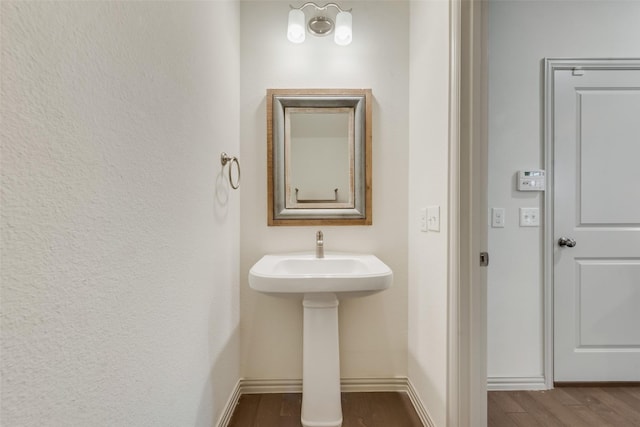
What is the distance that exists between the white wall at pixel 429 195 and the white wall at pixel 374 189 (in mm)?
79

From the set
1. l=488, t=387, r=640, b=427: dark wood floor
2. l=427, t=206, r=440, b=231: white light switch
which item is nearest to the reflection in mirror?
l=427, t=206, r=440, b=231: white light switch

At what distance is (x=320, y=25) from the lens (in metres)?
1.71

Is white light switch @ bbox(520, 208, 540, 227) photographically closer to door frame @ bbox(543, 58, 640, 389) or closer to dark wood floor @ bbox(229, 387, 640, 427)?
door frame @ bbox(543, 58, 640, 389)

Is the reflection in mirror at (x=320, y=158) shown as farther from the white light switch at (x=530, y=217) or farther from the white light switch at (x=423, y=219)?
the white light switch at (x=530, y=217)

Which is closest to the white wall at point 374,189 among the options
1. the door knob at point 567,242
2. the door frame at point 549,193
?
the door frame at point 549,193

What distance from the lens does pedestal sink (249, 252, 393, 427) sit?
3.97 feet

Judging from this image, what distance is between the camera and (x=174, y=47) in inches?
37.6

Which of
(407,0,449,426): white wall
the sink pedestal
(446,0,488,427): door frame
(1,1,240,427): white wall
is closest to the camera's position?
(1,1,240,427): white wall

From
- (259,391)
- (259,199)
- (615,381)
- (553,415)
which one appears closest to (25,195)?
(259,199)

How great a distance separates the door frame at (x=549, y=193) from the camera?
1.82m

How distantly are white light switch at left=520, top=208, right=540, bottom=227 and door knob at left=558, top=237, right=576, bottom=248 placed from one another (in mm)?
185

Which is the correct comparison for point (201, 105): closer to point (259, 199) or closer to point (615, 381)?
point (259, 199)

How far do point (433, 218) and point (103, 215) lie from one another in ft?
4.03

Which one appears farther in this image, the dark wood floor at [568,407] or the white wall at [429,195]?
the dark wood floor at [568,407]
